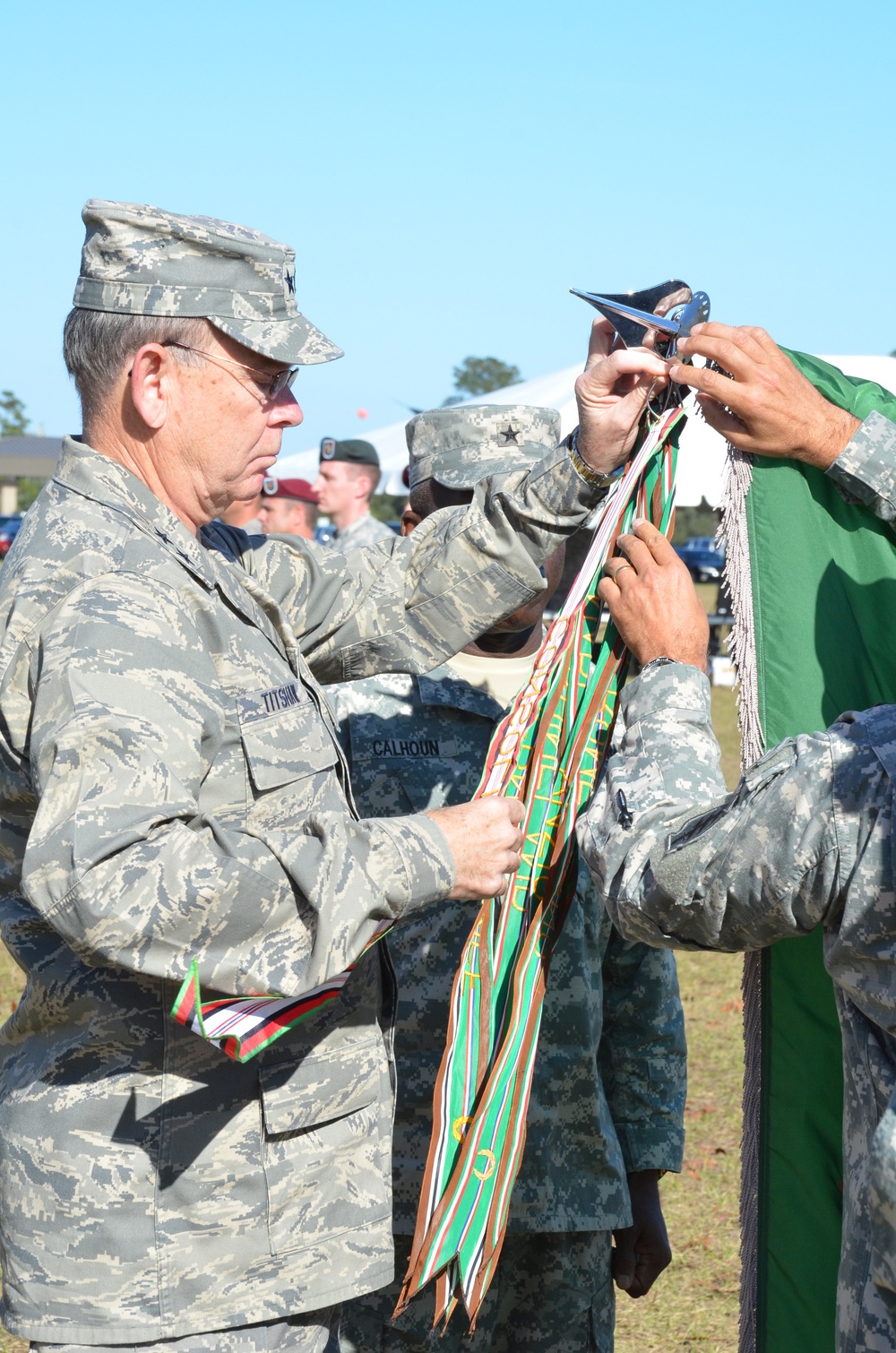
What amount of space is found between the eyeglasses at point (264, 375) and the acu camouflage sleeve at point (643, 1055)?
1320mm

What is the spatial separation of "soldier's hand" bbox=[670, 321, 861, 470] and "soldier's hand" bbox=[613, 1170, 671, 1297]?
5.05ft

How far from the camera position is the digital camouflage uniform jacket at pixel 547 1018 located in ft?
8.50

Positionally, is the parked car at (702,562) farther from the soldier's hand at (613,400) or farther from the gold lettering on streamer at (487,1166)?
the gold lettering on streamer at (487,1166)

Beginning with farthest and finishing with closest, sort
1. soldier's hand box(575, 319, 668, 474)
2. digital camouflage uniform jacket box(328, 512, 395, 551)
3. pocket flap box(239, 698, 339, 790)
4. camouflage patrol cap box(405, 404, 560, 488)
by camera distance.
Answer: digital camouflage uniform jacket box(328, 512, 395, 551), camouflage patrol cap box(405, 404, 560, 488), soldier's hand box(575, 319, 668, 474), pocket flap box(239, 698, 339, 790)

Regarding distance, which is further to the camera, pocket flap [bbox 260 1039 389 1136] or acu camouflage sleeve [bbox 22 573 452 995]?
pocket flap [bbox 260 1039 389 1136]

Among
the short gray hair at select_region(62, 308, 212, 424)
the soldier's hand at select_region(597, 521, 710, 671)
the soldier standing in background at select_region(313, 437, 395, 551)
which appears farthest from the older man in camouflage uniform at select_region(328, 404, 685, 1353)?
the soldier standing in background at select_region(313, 437, 395, 551)

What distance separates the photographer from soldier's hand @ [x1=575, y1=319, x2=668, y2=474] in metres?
2.40

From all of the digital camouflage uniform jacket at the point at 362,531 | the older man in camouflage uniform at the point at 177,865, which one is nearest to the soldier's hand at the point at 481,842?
the older man in camouflage uniform at the point at 177,865

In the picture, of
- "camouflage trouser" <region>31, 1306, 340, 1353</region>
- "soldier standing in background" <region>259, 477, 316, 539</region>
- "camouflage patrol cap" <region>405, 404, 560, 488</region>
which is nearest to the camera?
"camouflage trouser" <region>31, 1306, 340, 1353</region>

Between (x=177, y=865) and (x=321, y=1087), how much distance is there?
1.81 feet

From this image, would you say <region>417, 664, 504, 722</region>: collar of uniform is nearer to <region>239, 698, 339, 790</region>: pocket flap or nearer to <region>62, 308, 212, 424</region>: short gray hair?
<region>239, 698, 339, 790</region>: pocket flap

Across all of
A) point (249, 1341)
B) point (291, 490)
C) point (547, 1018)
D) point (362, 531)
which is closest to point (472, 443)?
point (547, 1018)

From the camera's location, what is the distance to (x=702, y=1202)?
493cm

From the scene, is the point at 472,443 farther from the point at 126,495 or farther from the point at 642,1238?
the point at 642,1238
